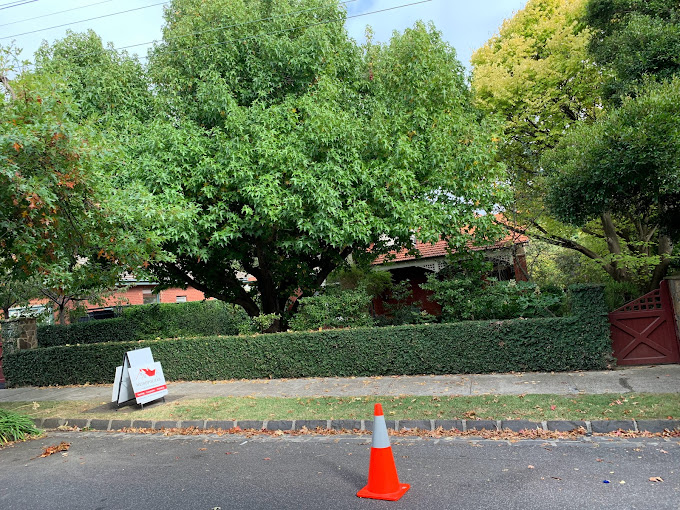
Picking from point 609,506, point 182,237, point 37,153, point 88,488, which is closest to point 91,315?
point 182,237

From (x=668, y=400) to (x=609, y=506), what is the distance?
3457mm

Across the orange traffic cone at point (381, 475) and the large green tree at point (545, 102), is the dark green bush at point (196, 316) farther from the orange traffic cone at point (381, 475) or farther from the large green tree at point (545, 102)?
the orange traffic cone at point (381, 475)

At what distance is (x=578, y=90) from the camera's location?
15.3 meters

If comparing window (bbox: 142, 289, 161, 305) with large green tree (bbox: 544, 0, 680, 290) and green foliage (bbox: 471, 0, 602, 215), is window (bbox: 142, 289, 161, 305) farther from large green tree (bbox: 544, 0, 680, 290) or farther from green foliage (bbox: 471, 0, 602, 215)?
large green tree (bbox: 544, 0, 680, 290)

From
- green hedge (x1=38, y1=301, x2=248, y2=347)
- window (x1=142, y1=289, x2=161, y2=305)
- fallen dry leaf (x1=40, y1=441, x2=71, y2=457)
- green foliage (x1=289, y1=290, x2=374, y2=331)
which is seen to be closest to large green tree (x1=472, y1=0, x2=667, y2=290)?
green foliage (x1=289, y1=290, x2=374, y2=331)

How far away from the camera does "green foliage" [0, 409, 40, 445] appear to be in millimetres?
7773

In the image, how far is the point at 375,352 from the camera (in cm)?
1052

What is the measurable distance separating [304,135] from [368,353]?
4874mm

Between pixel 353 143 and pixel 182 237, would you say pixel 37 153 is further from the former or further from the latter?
pixel 353 143

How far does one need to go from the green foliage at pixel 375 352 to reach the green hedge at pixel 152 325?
10.5 ft

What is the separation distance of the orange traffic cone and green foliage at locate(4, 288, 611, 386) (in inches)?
224

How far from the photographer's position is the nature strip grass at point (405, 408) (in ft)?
21.0

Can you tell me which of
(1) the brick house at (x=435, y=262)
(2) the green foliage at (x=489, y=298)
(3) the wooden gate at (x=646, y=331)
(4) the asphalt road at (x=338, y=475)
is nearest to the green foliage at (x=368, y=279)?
(1) the brick house at (x=435, y=262)

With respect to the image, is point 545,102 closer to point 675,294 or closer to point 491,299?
point 491,299
